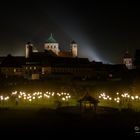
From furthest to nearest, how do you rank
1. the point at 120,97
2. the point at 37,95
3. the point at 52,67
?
the point at 52,67 → the point at 37,95 → the point at 120,97

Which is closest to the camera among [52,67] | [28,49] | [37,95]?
[37,95]

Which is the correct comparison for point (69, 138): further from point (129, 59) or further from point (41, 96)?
point (129, 59)

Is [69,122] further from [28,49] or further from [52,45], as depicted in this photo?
[52,45]

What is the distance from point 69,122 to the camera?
19938 mm

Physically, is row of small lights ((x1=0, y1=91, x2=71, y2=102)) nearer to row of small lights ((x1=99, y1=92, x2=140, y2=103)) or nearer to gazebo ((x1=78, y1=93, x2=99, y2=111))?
row of small lights ((x1=99, y1=92, x2=140, y2=103))

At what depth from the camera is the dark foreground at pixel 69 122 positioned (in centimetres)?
1723

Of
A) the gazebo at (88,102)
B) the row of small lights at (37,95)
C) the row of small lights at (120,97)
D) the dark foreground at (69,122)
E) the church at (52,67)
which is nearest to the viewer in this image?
the dark foreground at (69,122)

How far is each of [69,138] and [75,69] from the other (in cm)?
4976

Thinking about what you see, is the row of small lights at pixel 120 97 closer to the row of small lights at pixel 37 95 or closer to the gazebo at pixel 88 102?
the row of small lights at pixel 37 95

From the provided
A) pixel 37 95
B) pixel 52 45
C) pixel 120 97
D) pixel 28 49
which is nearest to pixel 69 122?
pixel 120 97

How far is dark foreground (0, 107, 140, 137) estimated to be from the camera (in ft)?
56.5

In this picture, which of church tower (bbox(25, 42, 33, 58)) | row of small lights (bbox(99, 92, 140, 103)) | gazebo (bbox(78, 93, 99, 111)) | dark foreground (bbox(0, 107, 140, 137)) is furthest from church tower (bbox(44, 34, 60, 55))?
dark foreground (bbox(0, 107, 140, 137))

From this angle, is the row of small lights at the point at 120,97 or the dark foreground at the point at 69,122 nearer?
the dark foreground at the point at 69,122

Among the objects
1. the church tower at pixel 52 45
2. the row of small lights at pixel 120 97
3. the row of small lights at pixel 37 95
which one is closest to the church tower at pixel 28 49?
the church tower at pixel 52 45
